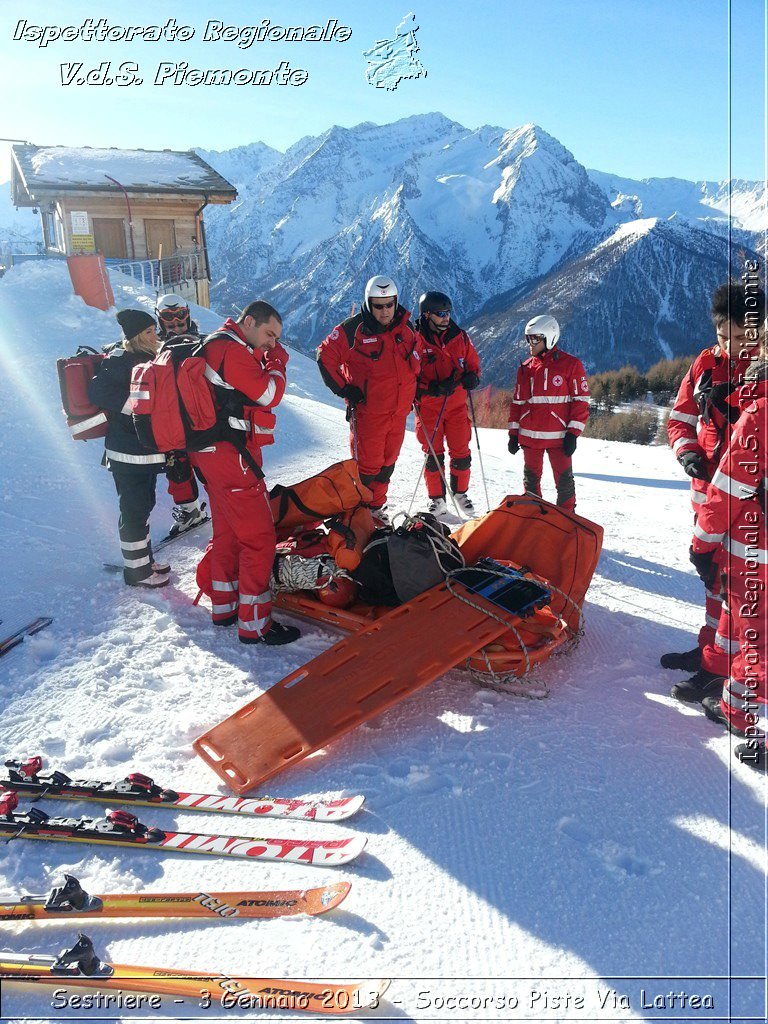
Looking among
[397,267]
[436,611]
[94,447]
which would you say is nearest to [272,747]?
[436,611]

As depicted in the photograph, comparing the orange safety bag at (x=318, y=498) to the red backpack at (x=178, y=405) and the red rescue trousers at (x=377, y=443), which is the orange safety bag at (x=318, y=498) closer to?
the red backpack at (x=178, y=405)

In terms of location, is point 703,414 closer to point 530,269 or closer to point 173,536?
point 173,536

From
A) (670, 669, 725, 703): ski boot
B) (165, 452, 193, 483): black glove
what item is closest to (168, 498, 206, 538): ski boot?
(165, 452, 193, 483): black glove

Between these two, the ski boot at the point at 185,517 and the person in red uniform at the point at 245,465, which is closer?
the person in red uniform at the point at 245,465

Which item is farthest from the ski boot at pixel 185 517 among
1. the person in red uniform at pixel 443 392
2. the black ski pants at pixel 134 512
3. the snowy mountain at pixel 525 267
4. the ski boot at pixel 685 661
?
the snowy mountain at pixel 525 267

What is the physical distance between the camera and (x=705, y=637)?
3482 millimetres

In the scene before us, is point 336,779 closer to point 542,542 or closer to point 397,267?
point 542,542

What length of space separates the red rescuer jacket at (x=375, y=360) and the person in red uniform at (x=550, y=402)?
938 millimetres

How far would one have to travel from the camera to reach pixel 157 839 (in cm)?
251

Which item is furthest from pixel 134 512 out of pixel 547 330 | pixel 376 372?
pixel 547 330

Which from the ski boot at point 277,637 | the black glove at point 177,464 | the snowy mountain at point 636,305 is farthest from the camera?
the snowy mountain at point 636,305

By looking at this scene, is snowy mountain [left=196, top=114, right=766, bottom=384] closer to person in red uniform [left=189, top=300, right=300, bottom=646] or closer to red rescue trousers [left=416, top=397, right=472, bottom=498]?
red rescue trousers [left=416, top=397, right=472, bottom=498]

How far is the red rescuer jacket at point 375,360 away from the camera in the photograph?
215 inches

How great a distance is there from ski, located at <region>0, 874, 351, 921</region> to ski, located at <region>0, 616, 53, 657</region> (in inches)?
79.5
